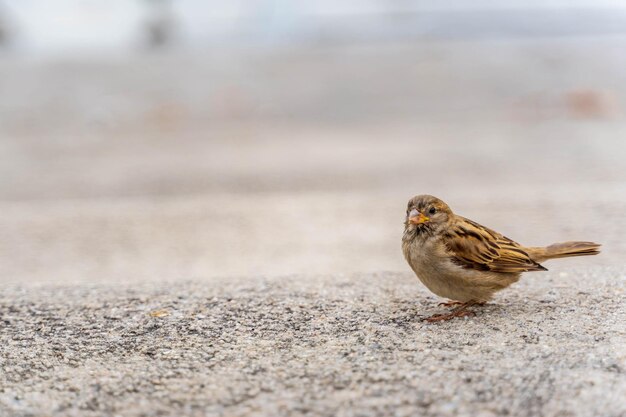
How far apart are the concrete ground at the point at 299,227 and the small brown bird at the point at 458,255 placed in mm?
160

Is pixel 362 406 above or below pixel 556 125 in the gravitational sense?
below

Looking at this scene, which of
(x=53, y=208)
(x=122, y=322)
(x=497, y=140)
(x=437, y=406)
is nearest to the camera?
(x=437, y=406)

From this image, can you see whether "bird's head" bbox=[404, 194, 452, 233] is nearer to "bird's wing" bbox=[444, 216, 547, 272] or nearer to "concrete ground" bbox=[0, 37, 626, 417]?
"bird's wing" bbox=[444, 216, 547, 272]

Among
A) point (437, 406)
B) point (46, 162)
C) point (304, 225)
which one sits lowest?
point (437, 406)

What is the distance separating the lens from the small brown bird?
393 cm

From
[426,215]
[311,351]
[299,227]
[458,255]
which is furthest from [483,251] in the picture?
[299,227]

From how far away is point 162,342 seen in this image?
3736 millimetres

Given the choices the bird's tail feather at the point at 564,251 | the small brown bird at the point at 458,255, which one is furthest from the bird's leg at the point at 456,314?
the bird's tail feather at the point at 564,251

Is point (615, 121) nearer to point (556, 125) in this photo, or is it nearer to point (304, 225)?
point (556, 125)

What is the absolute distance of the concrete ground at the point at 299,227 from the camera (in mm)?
3172

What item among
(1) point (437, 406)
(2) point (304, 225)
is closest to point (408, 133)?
(2) point (304, 225)

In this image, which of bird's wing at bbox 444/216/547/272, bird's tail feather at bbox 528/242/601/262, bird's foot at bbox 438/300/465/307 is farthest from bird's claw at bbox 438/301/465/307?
bird's tail feather at bbox 528/242/601/262

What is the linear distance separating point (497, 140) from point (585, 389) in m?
9.91

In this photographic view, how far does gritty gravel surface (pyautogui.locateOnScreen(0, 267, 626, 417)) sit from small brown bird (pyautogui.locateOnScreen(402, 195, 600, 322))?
0.15 metres
